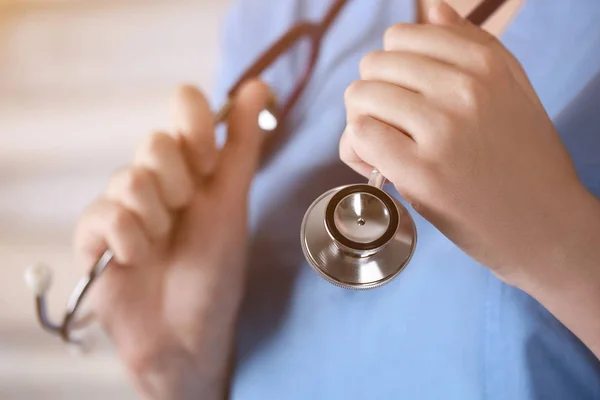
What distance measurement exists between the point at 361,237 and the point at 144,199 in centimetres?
24

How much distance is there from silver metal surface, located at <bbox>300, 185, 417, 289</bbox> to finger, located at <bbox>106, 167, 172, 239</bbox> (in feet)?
0.69

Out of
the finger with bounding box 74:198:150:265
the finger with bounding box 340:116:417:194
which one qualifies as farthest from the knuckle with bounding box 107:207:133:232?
the finger with bounding box 340:116:417:194

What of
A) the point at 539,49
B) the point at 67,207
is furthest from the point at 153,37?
the point at 539,49

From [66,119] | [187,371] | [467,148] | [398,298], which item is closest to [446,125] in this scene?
[467,148]

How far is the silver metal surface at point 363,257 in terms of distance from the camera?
23 centimetres

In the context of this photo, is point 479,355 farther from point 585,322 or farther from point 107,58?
point 107,58

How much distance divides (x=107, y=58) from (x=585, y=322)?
624 millimetres

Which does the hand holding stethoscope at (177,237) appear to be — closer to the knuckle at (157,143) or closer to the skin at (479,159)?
the knuckle at (157,143)

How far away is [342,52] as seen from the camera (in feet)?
1.65

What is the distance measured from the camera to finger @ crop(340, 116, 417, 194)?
0.83ft

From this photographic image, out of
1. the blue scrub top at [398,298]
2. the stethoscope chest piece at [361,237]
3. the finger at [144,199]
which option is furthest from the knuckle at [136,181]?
the stethoscope chest piece at [361,237]

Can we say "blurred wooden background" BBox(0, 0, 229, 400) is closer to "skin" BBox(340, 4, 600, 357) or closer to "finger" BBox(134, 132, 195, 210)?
"finger" BBox(134, 132, 195, 210)

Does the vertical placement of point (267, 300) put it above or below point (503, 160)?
below

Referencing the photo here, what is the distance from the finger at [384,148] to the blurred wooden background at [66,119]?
14.0 inches
